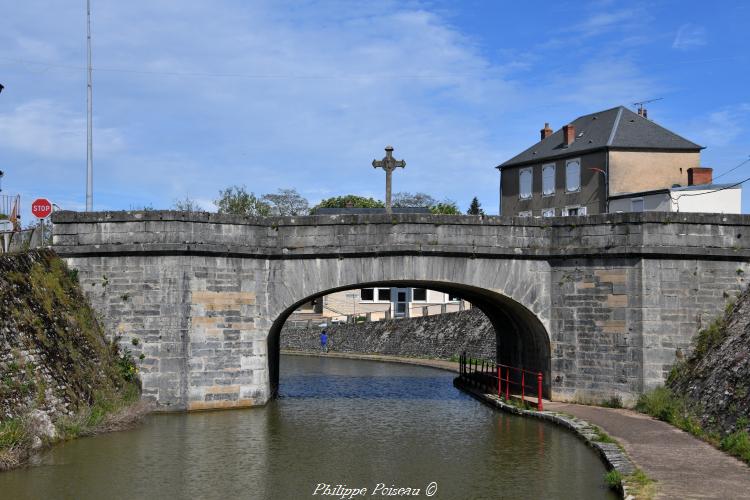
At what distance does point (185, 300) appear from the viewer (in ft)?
64.5

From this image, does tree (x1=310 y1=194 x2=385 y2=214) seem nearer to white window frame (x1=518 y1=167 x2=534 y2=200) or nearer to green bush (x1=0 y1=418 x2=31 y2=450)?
white window frame (x1=518 y1=167 x2=534 y2=200)

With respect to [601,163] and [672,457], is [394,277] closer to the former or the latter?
[672,457]

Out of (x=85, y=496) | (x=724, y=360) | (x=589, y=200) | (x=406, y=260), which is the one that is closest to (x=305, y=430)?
(x=406, y=260)

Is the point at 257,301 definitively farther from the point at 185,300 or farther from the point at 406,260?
the point at 406,260

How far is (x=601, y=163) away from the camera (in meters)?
41.6

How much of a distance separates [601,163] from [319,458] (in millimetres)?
31002

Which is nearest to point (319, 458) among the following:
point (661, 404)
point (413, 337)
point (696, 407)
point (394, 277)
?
point (394, 277)

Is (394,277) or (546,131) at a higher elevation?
(546,131)

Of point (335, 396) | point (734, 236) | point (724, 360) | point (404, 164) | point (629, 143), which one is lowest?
point (335, 396)

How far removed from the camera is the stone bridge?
63.6 feet

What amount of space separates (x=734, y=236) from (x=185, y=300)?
13326mm

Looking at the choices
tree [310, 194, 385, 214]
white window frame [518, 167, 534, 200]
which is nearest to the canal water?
white window frame [518, 167, 534, 200]

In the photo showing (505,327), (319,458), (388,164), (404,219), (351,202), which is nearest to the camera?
(319,458)

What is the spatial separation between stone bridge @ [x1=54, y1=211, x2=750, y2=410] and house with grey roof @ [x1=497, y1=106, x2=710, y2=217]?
22310 mm
